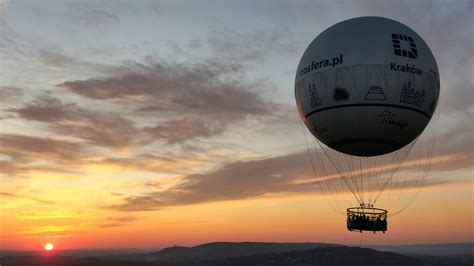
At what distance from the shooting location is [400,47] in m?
35.1

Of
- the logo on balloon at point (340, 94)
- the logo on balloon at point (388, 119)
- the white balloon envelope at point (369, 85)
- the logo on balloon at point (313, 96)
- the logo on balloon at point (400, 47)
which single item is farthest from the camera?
the logo on balloon at point (313, 96)

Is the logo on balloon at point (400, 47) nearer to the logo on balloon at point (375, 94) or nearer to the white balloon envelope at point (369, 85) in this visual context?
the white balloon envelope at point (369, 85)

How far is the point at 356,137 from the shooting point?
118 feet

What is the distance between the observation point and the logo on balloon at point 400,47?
34.9 meters

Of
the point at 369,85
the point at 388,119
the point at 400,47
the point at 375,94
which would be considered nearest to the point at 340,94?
the point at 369,85

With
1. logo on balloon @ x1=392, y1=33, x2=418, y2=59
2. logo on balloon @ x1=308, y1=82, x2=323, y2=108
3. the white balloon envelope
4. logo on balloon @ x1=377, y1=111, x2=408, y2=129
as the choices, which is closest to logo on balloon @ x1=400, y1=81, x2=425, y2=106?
the white balloon envelope

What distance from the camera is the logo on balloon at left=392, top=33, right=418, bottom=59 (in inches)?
1375

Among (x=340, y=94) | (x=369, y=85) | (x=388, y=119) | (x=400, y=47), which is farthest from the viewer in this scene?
(x=400, y=47)

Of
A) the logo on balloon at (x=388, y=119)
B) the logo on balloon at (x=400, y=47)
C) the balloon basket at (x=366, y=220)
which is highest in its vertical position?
the logo on balloon at (x=400, y=47)

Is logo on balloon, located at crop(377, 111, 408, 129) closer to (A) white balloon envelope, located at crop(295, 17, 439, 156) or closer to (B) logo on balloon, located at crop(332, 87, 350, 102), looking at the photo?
(A) white balloon envelope, located at crop(295, 17, 439, 156)

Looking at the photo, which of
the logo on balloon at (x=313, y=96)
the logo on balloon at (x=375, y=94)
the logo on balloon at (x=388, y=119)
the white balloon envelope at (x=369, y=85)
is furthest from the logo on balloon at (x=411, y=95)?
the logo on balloon at (x=313, y=96)

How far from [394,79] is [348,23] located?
5.41 meters

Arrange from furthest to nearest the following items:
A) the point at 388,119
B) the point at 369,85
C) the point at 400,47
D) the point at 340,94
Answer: the point at 400,47 → the point at 340,94 → the point at 388,119 → the point at 369,85

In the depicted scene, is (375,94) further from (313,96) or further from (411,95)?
(313,96)
